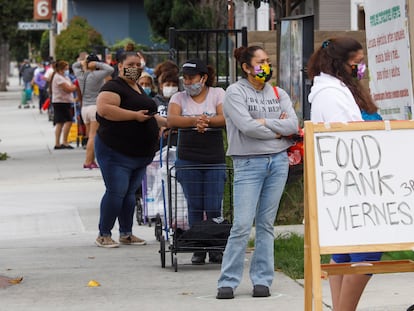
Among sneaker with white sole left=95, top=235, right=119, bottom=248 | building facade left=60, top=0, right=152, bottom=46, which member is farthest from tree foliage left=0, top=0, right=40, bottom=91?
sneaker with white sole left=95, top=235, right=119, bottom=248

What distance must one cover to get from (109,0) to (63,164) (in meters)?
40.8

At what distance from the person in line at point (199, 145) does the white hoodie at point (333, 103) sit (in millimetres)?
2793

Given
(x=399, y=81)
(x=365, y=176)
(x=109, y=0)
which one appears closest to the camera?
(x=365, y=176)

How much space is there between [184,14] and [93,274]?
23.7 m

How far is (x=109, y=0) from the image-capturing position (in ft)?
199

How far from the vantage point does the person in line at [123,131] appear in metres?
10.6

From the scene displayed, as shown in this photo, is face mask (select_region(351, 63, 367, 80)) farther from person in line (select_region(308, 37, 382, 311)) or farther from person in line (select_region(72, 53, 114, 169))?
person in line (select_region(72, 53, 114, 169))

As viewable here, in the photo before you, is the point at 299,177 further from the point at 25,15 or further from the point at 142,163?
the point at 25,15

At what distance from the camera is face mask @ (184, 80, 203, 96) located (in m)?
9.80

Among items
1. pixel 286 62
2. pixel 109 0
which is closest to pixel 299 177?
pixel 286 62

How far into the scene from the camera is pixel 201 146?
979 cm

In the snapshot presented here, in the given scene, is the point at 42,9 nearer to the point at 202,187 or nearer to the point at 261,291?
the point at 202,187

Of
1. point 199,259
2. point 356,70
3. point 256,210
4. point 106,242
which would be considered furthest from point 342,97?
point 106,242

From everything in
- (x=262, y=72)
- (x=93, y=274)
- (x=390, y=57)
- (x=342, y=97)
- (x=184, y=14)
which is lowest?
(x=93, y=274)
